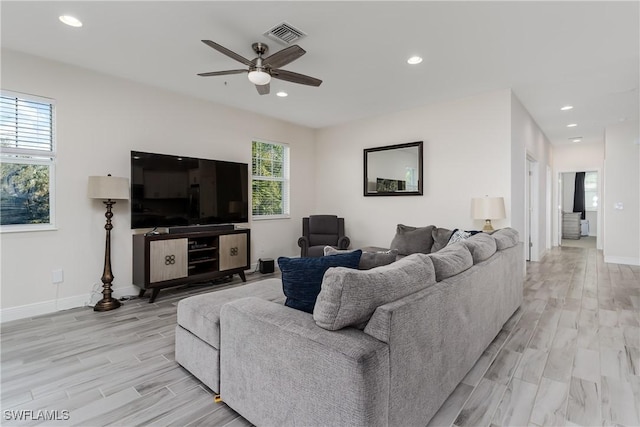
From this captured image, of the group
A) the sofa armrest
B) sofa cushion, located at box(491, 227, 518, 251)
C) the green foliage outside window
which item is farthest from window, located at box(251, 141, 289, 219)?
the sofa armrest

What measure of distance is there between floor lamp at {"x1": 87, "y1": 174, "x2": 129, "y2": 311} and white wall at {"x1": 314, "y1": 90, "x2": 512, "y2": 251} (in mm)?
3650

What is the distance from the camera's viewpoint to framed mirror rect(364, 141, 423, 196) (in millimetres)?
5055

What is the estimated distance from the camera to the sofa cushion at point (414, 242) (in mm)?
4180

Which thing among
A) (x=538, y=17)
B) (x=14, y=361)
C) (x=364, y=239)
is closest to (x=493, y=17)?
(x=538, y=17)

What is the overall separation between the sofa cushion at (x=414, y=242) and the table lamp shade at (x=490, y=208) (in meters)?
0.62

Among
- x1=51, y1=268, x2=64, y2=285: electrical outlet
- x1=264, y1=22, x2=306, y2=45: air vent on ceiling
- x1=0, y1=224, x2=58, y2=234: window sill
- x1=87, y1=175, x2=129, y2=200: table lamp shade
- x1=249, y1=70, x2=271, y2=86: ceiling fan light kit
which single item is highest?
x1=264, y1=22, x2=306, y2=45: air vent on ceiling

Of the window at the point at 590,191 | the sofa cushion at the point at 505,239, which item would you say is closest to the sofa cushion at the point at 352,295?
the sofa cushion at the point at 505,239

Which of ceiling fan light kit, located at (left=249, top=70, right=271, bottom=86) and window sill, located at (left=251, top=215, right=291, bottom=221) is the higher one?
ceiling fan light kit, located at (left=249, top=70, right=271, bottom=86)

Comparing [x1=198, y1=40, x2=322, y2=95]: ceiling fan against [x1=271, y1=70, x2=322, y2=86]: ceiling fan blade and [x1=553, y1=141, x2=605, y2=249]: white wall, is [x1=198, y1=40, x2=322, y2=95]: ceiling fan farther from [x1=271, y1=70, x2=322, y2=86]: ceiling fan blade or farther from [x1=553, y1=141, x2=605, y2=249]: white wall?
[x1=553, y1=141, x2=605, y2=249]: white wall

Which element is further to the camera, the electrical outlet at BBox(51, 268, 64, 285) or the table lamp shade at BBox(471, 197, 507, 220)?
the table lamp shade at BBox(471, 197, 507, 220)

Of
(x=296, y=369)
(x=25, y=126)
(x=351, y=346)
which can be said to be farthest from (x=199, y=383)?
(x=25, y=126)

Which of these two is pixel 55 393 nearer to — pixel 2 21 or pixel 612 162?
pixel 2 21

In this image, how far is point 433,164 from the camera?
490 cm

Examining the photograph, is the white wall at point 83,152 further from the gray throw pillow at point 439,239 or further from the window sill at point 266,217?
the gray throw pillow at point 439,239
